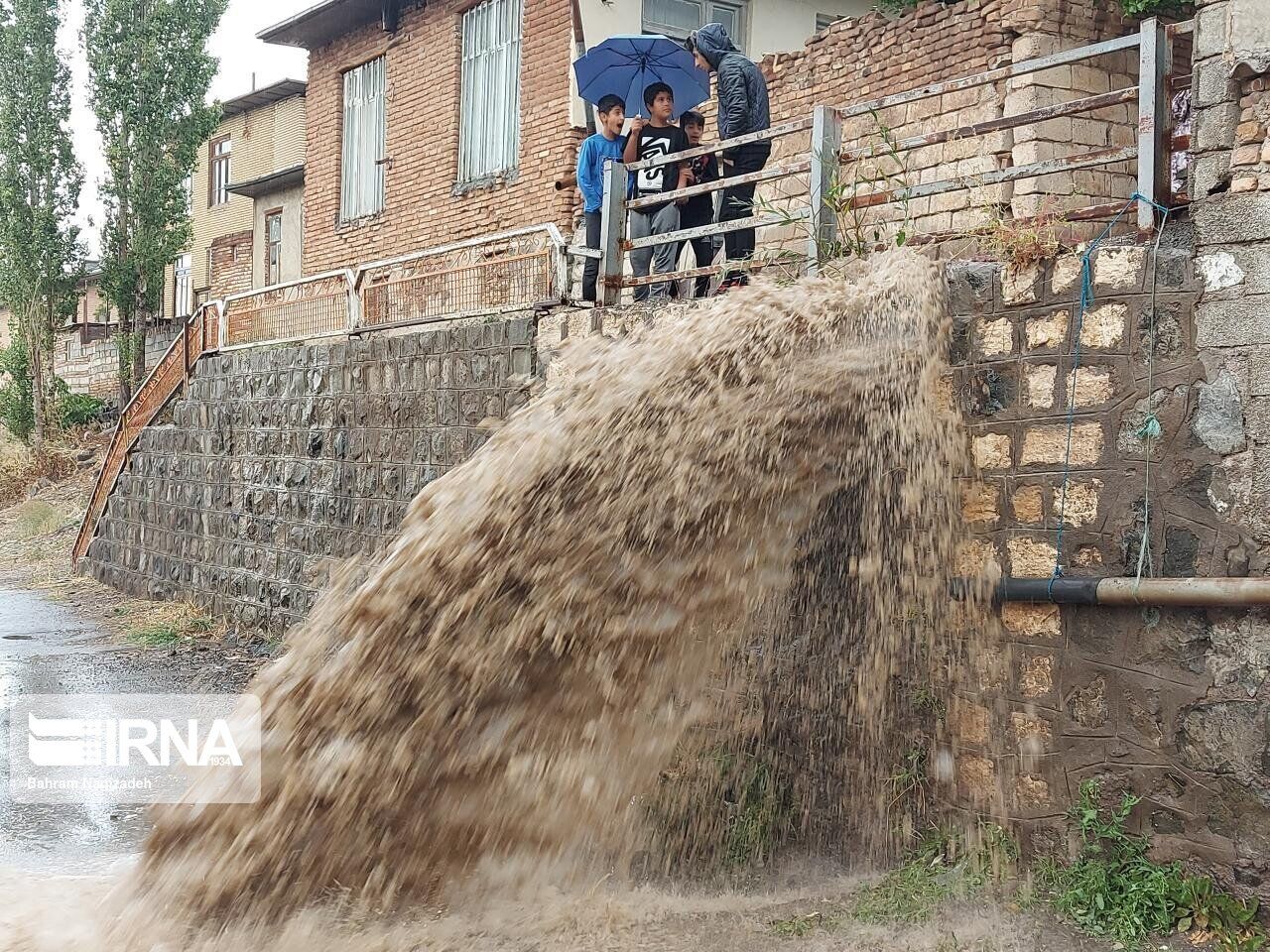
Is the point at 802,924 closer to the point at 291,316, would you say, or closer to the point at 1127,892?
the point at 1127,892

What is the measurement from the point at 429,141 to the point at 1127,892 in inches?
494

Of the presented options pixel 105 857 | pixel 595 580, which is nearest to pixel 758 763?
pixel 595 580

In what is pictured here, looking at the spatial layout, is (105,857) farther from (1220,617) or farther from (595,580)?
(1220,617)

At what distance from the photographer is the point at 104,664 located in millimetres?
10367

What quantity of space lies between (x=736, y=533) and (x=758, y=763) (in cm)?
118

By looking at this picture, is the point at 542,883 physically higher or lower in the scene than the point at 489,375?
lower

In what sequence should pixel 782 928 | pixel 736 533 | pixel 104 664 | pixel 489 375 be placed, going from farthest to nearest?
pixel 104 664, pixel 489 375, pixel 736 533, pixel 782 928

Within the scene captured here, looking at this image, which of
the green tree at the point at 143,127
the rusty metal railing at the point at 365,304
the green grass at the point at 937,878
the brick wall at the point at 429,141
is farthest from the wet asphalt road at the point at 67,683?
the green tree at the point at 143,127

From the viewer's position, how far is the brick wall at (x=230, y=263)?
28328 millimetres

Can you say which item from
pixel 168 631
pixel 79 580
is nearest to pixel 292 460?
pixel 168 631

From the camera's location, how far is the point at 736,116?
7648 mm

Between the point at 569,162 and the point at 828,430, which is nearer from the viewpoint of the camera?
the point at 828,430

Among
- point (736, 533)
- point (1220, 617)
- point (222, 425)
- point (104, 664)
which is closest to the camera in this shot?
point (1220, 617)

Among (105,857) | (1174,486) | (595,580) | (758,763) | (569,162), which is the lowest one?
(105,857)
